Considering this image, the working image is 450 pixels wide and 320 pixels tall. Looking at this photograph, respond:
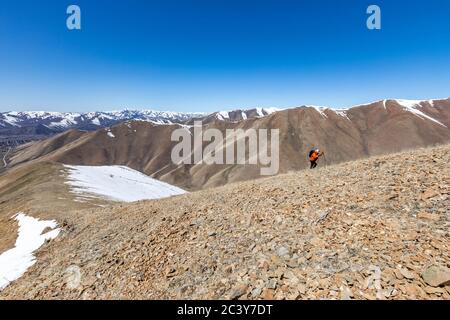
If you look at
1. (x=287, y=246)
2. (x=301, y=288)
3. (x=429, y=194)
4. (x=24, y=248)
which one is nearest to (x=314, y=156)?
(x=429, y=194)

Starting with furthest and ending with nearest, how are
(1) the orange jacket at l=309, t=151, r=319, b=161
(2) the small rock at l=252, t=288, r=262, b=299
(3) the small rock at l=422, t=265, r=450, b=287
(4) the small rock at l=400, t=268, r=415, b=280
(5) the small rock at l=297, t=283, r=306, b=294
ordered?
(1) the orange jacket at l=309, t=151, r=319, b=161
(2) the small rock at l=252, t=288, r=262, b=299
(5) the small rock at l=297, t=283, r=306, b=294
(4) the small rock at l=400, t=268, r=415, b=280
(3) the small rock at l=422, t=265, r=450, b=287

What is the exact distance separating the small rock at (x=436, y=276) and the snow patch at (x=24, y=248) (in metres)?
19.6

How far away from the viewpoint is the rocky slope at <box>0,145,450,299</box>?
8422mm

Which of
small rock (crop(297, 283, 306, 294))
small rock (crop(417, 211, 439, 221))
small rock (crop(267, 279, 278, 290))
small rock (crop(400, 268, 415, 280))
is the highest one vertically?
small rock (crop(417, 211, 439, 221))

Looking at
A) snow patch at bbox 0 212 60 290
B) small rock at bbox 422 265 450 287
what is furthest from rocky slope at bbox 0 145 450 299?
snow patch at bbox 0 212 60 290

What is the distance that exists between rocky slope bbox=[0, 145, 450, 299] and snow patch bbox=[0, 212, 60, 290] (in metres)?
1.57

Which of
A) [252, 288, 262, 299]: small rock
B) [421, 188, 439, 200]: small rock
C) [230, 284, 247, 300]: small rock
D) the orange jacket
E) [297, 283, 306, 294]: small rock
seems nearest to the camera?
[297, 283, 306, 294]: small rock

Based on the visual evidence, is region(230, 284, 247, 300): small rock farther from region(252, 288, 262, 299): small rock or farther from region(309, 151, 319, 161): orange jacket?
region(309, 151, 319, 161): orange jacket

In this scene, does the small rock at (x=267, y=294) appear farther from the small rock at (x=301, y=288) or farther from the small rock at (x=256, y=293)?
the small rock at (x=301, y=288)

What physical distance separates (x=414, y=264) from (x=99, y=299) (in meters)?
10.6

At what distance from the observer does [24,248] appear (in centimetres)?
2273

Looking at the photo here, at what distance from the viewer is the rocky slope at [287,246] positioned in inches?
332
